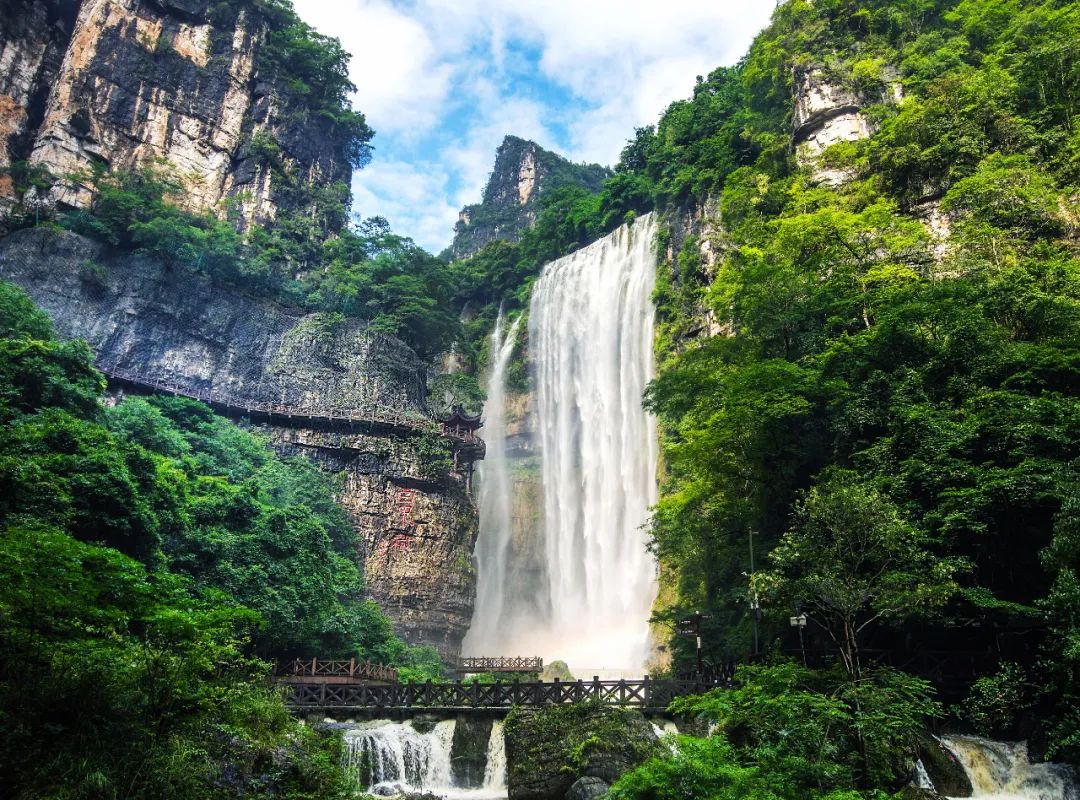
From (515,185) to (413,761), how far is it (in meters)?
68.1

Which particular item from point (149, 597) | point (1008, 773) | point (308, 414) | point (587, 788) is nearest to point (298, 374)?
point (308, 414)

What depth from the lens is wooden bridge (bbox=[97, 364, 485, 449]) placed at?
35719 mm

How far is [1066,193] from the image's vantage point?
2317 centimetres

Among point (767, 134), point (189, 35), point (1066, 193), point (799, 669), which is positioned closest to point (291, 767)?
point (799, 669)

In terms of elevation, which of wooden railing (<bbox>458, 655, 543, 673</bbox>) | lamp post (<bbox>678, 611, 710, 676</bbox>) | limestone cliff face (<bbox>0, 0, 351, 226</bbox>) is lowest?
wooden railing (<bbox>458, 655, 543, 673</bbox>)

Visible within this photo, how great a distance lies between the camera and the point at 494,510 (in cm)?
4544

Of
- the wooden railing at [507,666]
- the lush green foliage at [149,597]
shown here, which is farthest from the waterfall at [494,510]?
the lush green foliage at [149,597]

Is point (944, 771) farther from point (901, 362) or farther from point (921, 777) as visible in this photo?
point (901, 362)

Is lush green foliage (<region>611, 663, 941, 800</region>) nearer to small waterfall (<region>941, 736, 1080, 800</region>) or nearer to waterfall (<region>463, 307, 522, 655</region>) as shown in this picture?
small waterfall (<region>941, 736, 1080, 800</region>)

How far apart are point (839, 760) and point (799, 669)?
164 cm

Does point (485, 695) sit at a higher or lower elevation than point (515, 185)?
lower

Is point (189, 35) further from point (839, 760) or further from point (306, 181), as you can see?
point (839, 760)

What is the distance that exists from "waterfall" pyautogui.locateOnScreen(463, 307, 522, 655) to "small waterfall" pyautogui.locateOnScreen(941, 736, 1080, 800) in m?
28.0

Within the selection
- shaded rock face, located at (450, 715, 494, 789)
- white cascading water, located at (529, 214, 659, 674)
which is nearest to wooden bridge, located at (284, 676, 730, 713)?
shaded rock face, located at (450, 715, 494, 789)
